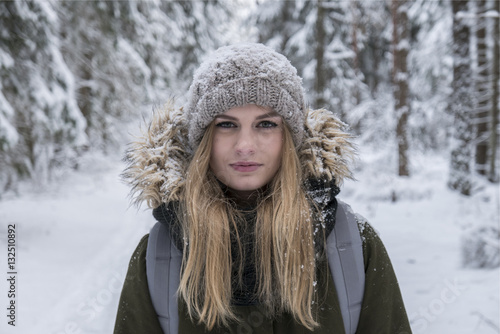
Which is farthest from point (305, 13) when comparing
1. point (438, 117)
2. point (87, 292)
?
point (87, 292)

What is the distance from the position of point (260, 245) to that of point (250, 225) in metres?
0.11

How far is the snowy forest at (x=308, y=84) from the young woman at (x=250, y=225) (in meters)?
0.50

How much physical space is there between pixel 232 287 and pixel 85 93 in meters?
9.61

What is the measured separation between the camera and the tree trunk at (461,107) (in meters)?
7.96

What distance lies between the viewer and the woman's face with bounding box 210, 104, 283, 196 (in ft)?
5.77

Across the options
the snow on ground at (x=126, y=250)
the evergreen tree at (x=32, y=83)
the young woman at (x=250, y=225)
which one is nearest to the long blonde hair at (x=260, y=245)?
the young woman at (x=250, y=225)

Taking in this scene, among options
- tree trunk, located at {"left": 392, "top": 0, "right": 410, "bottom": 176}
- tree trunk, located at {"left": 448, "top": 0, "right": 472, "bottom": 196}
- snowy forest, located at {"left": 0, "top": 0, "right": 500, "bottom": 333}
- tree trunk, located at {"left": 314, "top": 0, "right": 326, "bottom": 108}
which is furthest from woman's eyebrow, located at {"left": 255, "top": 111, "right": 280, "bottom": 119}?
tree trunk, located at {"left": 314, "top": 0, "right": 326, "bottom": 108}

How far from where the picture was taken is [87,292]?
477 cm

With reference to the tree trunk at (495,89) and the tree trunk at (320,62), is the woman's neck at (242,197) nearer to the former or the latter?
the tree trunk at (495,89)

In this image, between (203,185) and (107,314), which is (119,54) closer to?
(107,314)

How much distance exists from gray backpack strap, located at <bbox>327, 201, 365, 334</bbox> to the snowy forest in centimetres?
89

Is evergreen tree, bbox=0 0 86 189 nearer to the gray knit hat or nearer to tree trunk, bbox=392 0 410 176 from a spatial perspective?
the gray knit hat

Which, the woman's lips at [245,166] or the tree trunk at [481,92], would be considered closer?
the woman's lips at [245,166]

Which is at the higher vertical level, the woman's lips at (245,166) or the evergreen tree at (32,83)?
the evergreen tree at (32,83)
